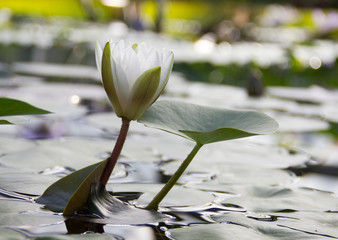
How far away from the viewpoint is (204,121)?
0.76m

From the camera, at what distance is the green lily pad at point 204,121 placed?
65 cm

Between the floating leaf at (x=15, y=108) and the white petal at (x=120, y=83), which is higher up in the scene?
the white petal at (x=120, y=83)

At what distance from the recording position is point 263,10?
544 inches

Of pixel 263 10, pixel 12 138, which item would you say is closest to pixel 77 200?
pixel 12 138

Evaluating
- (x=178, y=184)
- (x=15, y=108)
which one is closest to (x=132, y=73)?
(x=15, y=108)

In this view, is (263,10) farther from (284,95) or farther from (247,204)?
(247,204)

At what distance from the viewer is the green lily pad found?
65 centimetres

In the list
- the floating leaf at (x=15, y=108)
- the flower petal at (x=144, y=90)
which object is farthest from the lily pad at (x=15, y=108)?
the flower petal at (x=144, y=90)

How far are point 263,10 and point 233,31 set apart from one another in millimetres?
6860

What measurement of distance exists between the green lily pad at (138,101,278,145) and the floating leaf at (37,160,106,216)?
0.32ft

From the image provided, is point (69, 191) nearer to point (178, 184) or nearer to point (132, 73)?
point (132, 73)

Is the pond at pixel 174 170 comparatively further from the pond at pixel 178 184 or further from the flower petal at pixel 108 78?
the flower petal at pixel 108 78

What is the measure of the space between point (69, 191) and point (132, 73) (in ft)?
0.61

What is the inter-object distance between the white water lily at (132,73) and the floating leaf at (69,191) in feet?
0.29
